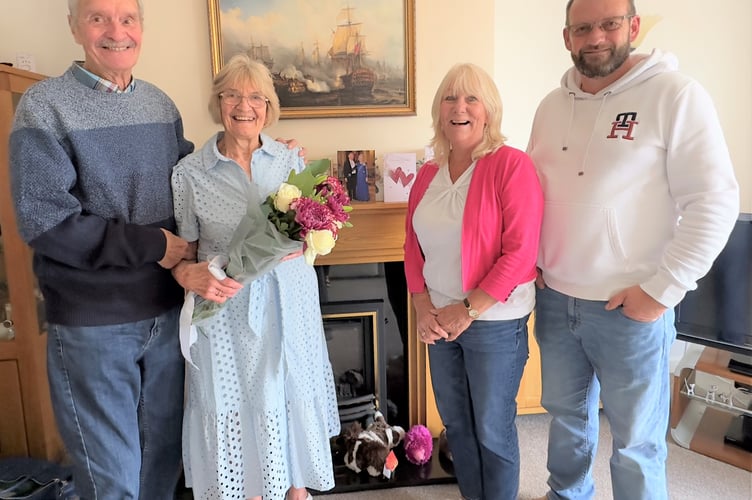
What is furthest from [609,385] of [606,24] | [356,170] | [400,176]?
[356,170]

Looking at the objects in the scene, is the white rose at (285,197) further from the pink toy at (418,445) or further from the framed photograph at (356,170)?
the pink toy at (418,445)

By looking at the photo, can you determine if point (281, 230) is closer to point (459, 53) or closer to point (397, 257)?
point (397, 257)

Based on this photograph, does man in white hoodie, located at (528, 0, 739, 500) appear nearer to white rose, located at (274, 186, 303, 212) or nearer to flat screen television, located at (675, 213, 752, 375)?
white rose, located at (274, 186, 303, 212)

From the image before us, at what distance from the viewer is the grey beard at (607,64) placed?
1.51 meters

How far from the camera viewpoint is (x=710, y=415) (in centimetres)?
264

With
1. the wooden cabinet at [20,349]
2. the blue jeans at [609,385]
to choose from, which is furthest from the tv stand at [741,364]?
the wooden cabinet at [20,349]

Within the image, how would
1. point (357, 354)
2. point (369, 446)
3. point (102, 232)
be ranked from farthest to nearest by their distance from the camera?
point (357, 354)
point (369, 446)
point (102, 232)

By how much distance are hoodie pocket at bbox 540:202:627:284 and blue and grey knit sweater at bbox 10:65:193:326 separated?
1.13 meters

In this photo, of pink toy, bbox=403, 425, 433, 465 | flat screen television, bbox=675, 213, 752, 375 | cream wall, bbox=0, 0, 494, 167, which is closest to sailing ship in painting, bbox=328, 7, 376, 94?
cream wall, bbox=0, 0, 494, 167

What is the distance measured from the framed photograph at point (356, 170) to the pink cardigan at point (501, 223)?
79 centimetres

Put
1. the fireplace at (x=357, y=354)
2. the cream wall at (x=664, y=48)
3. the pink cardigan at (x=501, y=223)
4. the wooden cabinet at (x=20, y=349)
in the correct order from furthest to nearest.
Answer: the cream wall at (x=664, y=48) → the fireplace at (x=357, y=354) → the wooden cabinet at (x=20, y=349) → the pink cardigan at (x=501, y=223)

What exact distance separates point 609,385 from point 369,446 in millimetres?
1043

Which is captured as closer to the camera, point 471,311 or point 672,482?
point 471,311

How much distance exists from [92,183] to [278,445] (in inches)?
36.6
